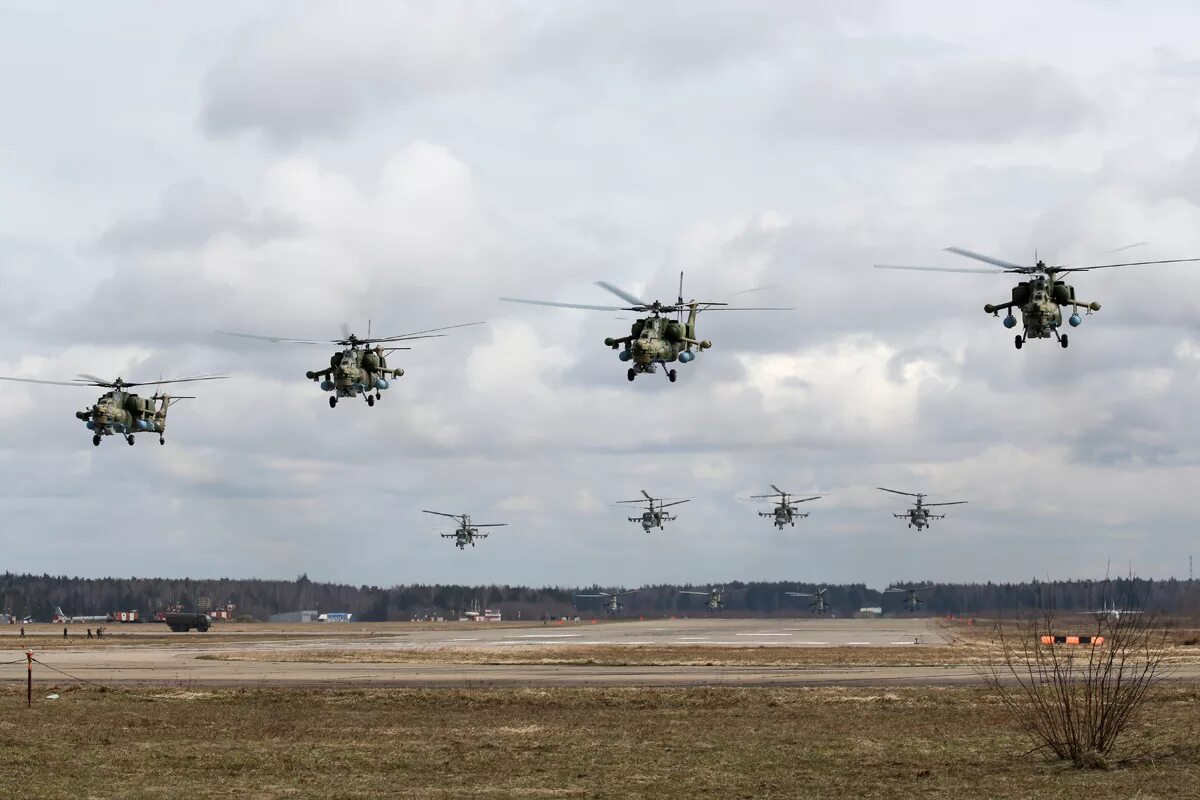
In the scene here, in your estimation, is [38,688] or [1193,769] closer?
[1193,769]

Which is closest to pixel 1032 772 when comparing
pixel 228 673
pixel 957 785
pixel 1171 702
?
pixel 957 785

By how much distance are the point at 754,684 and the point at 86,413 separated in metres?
40.2

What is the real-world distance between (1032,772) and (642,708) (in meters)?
18.9

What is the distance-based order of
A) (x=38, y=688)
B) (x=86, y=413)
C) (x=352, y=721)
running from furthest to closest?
(x=86, y=413)
(x=38, y=688)
(x=352, y=721)

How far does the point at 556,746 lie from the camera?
116 feet

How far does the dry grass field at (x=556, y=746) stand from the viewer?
2789cm

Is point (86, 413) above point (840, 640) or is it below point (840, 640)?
above

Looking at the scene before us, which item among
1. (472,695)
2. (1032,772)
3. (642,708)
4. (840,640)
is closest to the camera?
(1032,772)

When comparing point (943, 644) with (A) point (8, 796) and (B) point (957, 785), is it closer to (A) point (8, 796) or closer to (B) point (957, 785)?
(B) point (957, 785)

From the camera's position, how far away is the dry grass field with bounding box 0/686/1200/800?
91.5 ft

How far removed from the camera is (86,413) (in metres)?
74.1

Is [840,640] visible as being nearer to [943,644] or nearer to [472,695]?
[943,644]

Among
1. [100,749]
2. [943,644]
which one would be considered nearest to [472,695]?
[100,749]

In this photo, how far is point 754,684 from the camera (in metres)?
56.1
